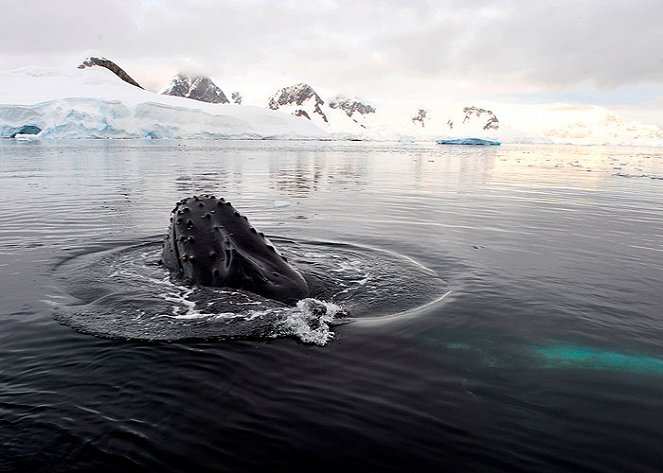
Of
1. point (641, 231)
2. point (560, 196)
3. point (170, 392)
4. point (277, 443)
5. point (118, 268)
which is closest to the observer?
point (277, 443)

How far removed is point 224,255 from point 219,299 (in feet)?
3.11

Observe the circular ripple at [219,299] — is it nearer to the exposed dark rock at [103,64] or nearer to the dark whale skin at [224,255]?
the dark whale skin at [224,255]

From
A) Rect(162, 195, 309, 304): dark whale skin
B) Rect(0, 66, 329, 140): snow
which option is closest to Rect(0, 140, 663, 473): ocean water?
Rect(162, 195, 309, 304): dark whale skin

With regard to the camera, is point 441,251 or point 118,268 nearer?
point 118,268

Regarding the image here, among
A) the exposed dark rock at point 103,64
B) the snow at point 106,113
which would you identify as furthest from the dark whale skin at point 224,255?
the exposed dark rock at point 103,64

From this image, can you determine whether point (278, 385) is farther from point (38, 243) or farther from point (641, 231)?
point (641, 231)

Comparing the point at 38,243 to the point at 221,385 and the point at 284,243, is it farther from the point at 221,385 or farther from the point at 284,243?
the point at 221,385

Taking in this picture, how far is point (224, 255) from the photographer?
7.24 metres

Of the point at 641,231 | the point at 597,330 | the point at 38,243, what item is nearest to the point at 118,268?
the point at 38,243

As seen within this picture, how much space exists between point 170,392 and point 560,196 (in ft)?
60.4

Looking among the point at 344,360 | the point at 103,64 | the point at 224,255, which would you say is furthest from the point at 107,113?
the point at 103,64

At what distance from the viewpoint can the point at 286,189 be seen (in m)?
20.9

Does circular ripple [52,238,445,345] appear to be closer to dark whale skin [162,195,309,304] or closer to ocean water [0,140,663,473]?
ocean water [0,140,663,473]

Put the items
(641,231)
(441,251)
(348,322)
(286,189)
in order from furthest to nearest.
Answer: (286,189) < (641,231) < (441,251) < (348,322)
